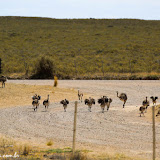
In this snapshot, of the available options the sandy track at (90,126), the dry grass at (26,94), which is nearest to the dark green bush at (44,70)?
the dry grass at (26,94)

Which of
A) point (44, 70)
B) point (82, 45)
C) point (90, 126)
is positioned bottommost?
point (90, 126)

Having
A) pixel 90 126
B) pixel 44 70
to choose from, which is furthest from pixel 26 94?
pixel 44 70

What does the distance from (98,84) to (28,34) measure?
45492 millimetres

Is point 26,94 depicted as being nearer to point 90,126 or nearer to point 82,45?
point 90,126

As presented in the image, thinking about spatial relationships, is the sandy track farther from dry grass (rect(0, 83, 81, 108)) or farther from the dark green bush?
the dark green bush

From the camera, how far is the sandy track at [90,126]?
47.9ft

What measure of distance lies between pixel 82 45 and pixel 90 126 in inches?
2139

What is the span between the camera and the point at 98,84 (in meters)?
38.0

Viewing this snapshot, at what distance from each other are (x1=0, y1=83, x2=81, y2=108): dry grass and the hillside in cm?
1380

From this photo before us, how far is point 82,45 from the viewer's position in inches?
2820

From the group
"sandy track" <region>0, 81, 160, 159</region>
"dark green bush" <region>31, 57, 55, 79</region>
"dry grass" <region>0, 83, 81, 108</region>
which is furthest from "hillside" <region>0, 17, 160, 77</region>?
"sandy track" <region>0, 81, 160, 159</region>

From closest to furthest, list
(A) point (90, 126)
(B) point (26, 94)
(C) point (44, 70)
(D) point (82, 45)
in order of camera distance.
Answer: (A) point (90, 126) < (B) point (26, 94) < (C) point (44, 70) < (D) point (82, 45)

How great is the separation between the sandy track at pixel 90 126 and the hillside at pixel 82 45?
77.8 feet

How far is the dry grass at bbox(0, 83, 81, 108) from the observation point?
89.2 feet
